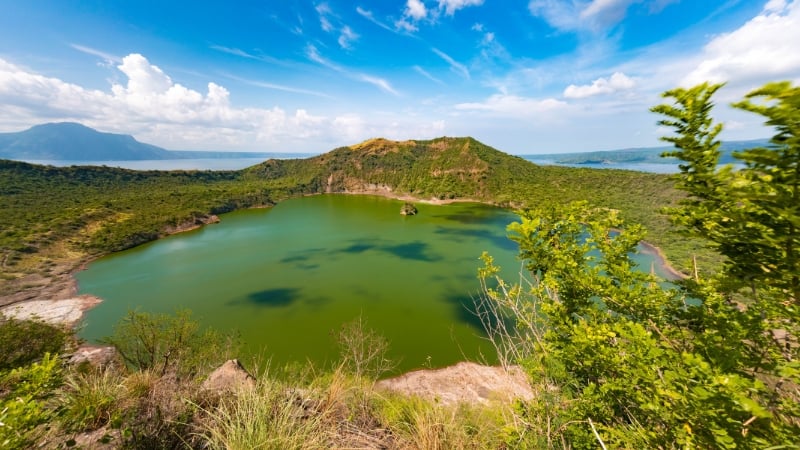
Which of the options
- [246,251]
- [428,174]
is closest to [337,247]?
[246,251]

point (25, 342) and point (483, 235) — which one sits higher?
point (25, 342)

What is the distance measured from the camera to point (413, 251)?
53.2 metres

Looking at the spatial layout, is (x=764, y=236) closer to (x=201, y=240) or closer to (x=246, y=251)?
(x=246, y=251)

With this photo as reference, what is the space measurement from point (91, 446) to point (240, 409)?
6.53ft

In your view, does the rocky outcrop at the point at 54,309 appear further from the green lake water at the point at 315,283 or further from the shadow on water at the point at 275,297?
the shadow on water at the point at 275,297

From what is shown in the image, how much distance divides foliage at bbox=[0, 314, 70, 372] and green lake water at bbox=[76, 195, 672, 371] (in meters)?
11.2

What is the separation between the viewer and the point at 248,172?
507ft

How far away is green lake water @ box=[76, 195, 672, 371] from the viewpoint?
2661 cm

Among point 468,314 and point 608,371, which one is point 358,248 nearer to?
point 468,314

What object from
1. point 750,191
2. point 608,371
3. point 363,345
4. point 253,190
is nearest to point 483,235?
point 363,345

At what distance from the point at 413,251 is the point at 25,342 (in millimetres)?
43804

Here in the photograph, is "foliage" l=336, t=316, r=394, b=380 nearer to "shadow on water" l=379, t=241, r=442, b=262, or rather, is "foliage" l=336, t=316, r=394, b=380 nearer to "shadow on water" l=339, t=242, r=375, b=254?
"shadow on water" l=379, t=241, r=442, b=262

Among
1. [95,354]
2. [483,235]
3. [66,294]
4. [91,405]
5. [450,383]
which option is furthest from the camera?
[483,235]

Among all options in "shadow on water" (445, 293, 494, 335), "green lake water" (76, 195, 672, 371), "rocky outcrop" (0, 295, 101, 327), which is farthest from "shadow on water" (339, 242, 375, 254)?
"rocky outcrop" (0, 295, 101, 327)
